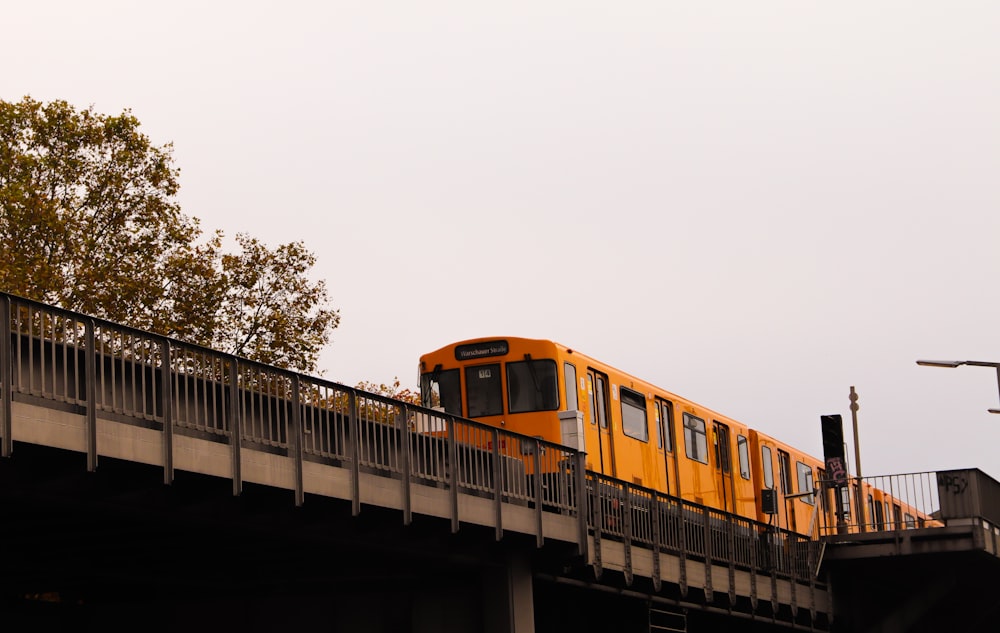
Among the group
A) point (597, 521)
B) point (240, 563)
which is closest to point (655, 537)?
point (597, 521)

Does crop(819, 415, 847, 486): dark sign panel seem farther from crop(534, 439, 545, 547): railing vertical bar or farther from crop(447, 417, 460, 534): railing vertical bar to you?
crop(447, 417, 460, 534): railing vertical bar

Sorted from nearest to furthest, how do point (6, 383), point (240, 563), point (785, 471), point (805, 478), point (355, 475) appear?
point (6, 383) → point (355, 475) → point (240, 563) → point (785, 471) → point (805, 478)

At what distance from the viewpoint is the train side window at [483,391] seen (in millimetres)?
27797

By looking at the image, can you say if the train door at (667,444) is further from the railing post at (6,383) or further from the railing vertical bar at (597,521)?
the railing post at (6,383)

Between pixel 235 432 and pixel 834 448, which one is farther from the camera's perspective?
pixel 834 448

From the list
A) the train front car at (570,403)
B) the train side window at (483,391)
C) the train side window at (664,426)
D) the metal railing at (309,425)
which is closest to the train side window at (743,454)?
the train front car at (570,403)

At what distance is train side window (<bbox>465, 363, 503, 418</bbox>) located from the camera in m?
27.8

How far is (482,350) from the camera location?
28.1 metres

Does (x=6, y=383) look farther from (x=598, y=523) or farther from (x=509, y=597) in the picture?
(x=598, y=523)

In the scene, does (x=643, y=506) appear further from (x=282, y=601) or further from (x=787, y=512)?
(x=787, y=512)

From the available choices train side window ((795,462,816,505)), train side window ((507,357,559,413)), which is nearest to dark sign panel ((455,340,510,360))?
train side window ((507,357,559,413))

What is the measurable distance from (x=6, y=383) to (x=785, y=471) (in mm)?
25955

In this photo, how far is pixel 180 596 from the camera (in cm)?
2681

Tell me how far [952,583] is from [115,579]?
20.1 m
